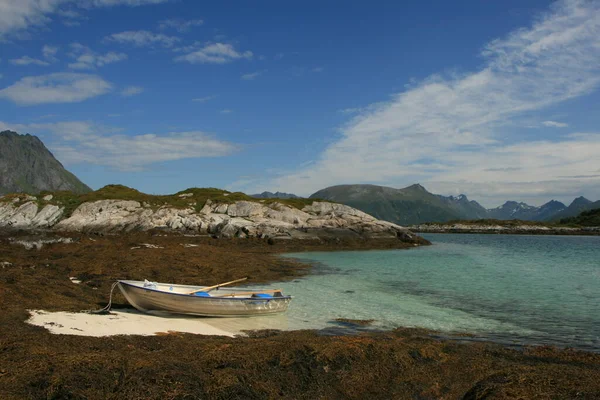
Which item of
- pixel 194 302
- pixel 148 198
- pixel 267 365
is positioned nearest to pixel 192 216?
pixel 148 198

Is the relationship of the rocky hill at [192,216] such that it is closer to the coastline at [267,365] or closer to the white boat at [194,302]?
the white boat at [194,302]

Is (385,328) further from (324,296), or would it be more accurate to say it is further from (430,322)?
(324,296)

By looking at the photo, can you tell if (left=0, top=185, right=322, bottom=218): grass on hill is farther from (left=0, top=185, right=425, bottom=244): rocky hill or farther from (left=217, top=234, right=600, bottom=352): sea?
(left=217, top=234, right=600, bottom=352): sea

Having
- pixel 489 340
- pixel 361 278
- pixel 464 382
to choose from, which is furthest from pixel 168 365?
pixel 361 278

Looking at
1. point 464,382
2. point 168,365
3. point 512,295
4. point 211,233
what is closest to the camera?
point 168,365

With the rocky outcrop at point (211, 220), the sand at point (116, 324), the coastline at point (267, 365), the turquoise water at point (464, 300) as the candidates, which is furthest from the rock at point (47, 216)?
the sand at point (116, 324)

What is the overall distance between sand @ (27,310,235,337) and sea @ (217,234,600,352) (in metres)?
2.21

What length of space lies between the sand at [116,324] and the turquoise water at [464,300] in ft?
11.7

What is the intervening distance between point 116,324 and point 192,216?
151 feet

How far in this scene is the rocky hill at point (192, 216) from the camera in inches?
2153

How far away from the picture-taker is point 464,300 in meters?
19.8

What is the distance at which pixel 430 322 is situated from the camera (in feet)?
49.8

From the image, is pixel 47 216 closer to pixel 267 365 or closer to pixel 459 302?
pixel 459 302

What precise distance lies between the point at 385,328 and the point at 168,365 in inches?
344
